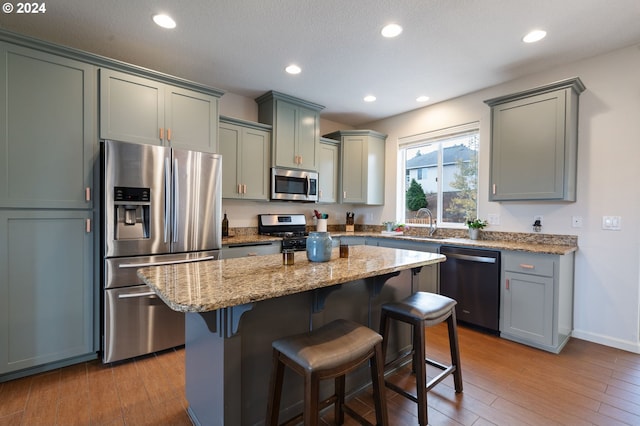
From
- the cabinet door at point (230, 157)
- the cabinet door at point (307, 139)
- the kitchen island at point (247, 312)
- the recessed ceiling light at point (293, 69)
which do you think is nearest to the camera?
the kitchen island at point (247, 312)

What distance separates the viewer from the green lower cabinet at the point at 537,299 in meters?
2.53

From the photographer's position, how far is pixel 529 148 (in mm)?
2873

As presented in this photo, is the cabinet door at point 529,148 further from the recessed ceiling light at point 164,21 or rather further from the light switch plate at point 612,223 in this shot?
Answer: the recessed ceiling light at point 164,21

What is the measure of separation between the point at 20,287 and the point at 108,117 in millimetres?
1383

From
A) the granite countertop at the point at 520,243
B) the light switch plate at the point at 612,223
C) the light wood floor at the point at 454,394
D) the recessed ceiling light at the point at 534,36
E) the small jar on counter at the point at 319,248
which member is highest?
the recessed ceiling light at the point at 534,36

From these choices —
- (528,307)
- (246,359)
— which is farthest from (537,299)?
(246,359)

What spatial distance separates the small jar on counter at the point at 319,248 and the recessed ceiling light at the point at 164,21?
1.97 m

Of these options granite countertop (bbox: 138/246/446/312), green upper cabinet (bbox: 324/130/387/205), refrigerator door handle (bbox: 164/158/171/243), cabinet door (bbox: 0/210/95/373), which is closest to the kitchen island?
granite countertop (bbox: 138/246/446/312)

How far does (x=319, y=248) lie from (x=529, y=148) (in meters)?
2.46

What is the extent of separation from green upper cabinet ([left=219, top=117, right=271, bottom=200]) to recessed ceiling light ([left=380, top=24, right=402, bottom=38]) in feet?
5.76

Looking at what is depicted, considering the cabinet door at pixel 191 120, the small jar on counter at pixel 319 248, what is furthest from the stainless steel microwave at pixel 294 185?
the small jar on counter at pixel 319 248

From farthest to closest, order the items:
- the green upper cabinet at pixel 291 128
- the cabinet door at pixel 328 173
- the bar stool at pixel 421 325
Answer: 1. the cabinet door at pixel 328 173
2. the green upper cabinet at pixel 291 128
3. the bar stool at pixel 421 325

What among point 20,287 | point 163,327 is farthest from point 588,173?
point 20,287

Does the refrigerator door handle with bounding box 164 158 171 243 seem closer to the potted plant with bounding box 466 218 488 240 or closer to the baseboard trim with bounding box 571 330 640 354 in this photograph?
the potted plant with bounding box 466 218 488 240
